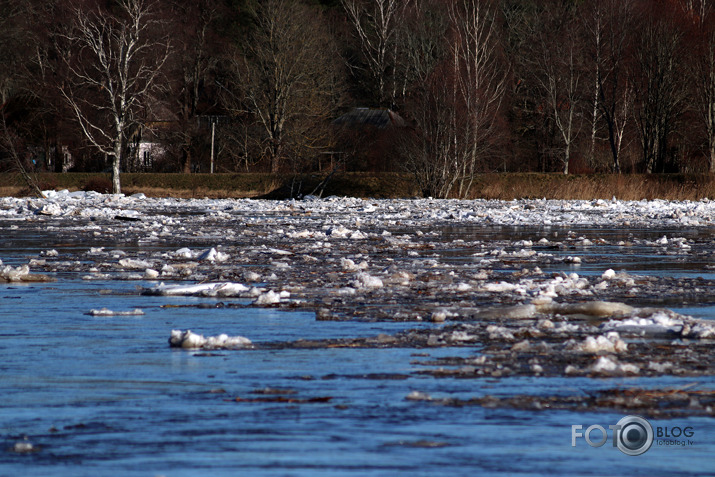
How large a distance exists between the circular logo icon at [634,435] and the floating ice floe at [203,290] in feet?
16.7

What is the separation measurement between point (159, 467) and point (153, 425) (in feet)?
2.11

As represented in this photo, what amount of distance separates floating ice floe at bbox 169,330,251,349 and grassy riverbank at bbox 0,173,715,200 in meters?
35.1

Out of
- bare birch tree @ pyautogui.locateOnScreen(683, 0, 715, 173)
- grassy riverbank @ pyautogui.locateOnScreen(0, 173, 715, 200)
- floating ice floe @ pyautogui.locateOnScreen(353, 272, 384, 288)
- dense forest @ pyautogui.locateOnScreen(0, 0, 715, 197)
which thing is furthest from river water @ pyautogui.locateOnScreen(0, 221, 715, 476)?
bare birch tree @ pyautogui.locateOnScreen(683, 0, 715, 173)

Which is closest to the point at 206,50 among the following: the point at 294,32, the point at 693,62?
the point at 294,32

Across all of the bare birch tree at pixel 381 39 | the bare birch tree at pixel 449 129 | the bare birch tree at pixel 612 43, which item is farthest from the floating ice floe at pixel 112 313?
the bare birch tree at pixel 381 39

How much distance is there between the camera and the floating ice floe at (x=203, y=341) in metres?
6.35

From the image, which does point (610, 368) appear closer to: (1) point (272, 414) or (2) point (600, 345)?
(2) point (600, 345)

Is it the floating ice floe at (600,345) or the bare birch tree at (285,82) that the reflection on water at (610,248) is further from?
the bare birch tree at (285,82)

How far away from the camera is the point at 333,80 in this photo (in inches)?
2464

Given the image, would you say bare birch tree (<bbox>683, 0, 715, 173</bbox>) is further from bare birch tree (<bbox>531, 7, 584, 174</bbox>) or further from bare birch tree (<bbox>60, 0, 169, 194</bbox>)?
bare birch tree (<bbox>60, 0, 169, 194</bbox>)

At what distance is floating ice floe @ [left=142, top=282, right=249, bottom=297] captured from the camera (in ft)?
29.5

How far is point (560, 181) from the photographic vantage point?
43.7 metres

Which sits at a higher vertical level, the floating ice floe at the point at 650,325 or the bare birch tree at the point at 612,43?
the bare birch tree at the point at 612,43

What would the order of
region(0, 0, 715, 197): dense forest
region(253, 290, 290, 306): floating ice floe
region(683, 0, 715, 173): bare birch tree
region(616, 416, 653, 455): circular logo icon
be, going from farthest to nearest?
region(0, 0, 715, 197): dense forest → region(683, 0, 715, 173): bare birch tree → region(253, 290, 290, 306): floating ice floe → region(616, 416, 653, 455): circular logo icon
